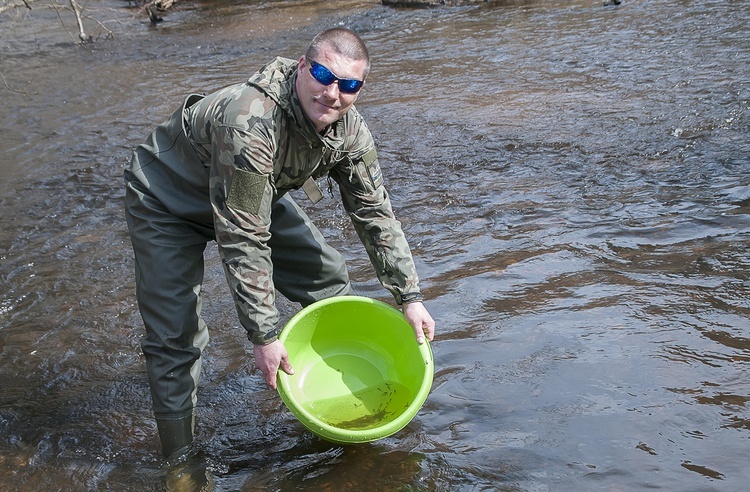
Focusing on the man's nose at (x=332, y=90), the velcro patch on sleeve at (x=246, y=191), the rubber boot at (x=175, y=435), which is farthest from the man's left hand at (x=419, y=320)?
the rubber boot at (x=175, y=435)

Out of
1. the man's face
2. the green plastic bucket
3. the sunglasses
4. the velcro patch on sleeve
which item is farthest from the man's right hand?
the sunglasses

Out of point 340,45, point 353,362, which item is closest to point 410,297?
point 353,362

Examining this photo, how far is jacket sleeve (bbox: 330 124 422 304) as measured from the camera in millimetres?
3152

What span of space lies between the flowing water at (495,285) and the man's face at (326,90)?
1412 mm

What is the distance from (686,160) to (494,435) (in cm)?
364

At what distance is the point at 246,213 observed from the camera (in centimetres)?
276

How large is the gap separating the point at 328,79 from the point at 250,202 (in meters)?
0.52

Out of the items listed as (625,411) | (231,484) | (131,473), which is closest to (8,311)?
(131,473)

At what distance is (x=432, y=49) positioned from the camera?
10773 millimetres

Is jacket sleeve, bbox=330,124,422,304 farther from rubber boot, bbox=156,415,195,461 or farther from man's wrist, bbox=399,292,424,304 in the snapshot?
rubber boot, bbox=156,415,195,461

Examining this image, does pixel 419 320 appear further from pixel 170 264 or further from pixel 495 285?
pixel 495 285

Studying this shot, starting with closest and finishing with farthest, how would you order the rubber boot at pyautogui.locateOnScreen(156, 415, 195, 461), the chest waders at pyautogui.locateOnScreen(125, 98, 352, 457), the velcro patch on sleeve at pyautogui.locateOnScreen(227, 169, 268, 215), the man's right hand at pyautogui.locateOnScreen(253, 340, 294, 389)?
the velcro patch on sleeve at pyautogui.locateOnScreen(227, 169, 268, 215), the man's right hand at pyautogui.locateOnScreen(253, 340, 294, 389), the chest waders at pyautogui.locateOnScreen(125, 98, 352, 457), the rubber boot at pyautogui.locateOnScreen(156, 415, 195, 461)

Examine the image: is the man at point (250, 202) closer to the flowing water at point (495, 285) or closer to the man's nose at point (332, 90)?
the man's nose at point (332, 90)

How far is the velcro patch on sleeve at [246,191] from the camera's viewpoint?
8.88 feet
